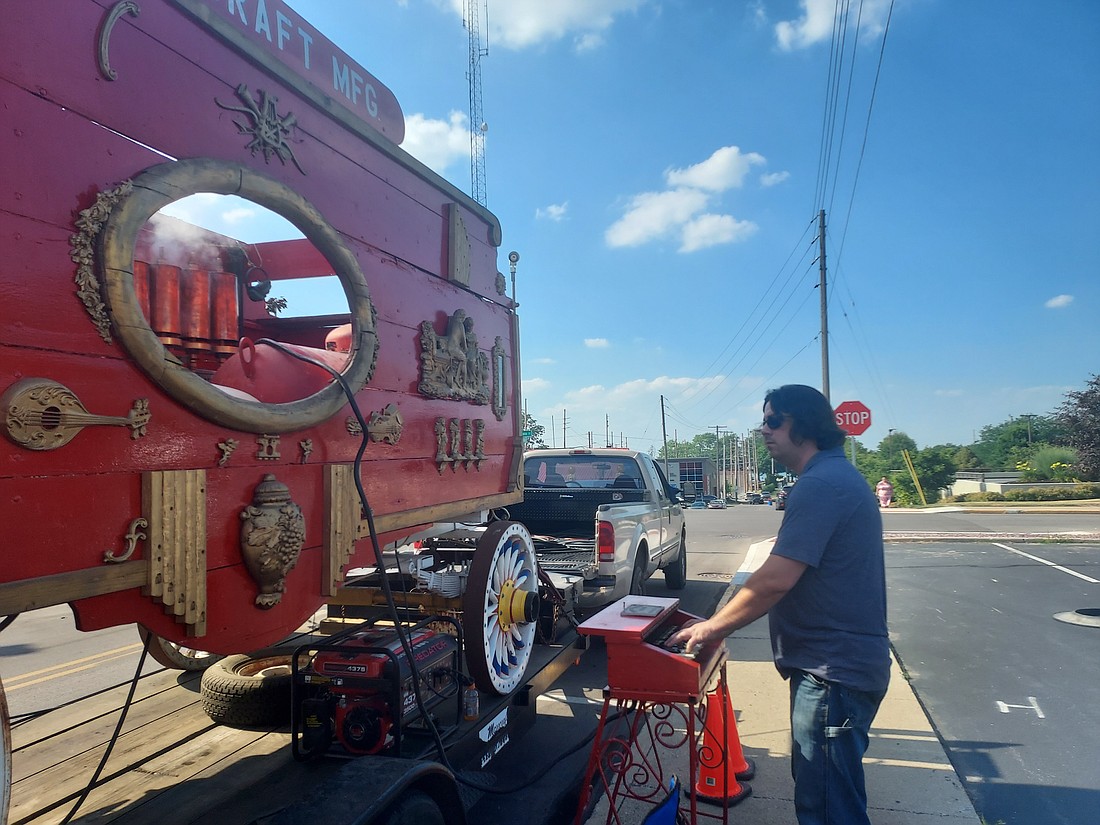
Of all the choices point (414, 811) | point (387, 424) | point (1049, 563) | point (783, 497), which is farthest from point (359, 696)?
point (783, 497)

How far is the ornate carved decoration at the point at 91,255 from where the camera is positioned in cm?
190

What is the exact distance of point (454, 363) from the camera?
4000 millimetres

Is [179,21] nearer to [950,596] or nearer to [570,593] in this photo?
[570,593]

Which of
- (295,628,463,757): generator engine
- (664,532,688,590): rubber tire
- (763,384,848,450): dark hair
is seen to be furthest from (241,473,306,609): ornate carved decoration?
(664,532,688,590): rubber tire

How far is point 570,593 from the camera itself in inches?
224

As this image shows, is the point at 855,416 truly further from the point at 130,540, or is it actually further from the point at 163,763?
the point at 130,540

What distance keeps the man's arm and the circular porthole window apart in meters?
1.76

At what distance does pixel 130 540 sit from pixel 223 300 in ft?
4.95

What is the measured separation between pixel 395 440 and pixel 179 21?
1.85 meters

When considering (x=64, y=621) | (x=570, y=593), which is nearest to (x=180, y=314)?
(x=570, y=593)

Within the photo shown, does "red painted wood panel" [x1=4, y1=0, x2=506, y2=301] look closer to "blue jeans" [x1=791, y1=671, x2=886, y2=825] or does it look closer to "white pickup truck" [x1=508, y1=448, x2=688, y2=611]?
"blue jeans" [x1=791, y1=671, x2=886, y2=825]

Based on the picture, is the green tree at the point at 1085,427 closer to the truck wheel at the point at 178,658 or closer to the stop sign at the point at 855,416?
the stop sign at the point at 855,416

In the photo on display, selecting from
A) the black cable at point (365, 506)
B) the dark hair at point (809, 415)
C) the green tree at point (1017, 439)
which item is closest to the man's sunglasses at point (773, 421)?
the dark hair at point (809, 415)

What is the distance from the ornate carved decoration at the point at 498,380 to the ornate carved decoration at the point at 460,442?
268 millimetres
